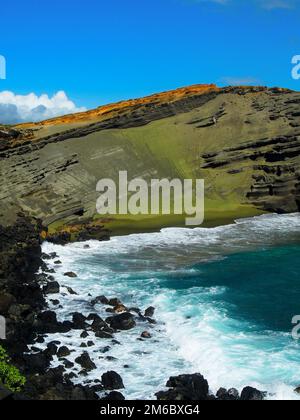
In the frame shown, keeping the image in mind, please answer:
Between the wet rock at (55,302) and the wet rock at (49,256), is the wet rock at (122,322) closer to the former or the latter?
the wet rock at (55,302)

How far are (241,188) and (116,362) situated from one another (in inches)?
2047

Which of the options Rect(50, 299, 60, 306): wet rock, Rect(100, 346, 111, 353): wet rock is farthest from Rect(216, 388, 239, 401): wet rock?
Rect(50, 299, 60, 306): wet rock

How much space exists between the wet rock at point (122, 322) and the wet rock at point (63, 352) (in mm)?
4698

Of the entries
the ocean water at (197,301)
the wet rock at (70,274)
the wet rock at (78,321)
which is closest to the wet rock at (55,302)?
the ocean water at (197,301)

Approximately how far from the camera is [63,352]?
30062 mm

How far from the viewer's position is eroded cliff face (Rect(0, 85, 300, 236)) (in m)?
67.8

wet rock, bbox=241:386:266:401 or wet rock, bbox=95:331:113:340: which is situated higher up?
wet rock, bbox=95:331:113:340

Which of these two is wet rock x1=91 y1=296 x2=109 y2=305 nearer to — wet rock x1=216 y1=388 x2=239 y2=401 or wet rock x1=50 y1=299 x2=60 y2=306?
wet rock x1=50 y1=299 x2=60 y2=306

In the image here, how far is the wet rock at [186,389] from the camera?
24625 mm

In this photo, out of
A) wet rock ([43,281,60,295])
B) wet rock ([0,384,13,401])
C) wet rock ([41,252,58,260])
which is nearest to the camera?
wet rock ([0,384,13,401])

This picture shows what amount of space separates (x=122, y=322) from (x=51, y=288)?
9.10 metres

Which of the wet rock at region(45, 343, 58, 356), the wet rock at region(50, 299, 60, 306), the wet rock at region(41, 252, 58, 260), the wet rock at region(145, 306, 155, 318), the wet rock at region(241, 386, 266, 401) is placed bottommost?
the wet rock at region(241, 386, 266, 401)

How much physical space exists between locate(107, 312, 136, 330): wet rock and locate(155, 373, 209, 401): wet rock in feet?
27.3
